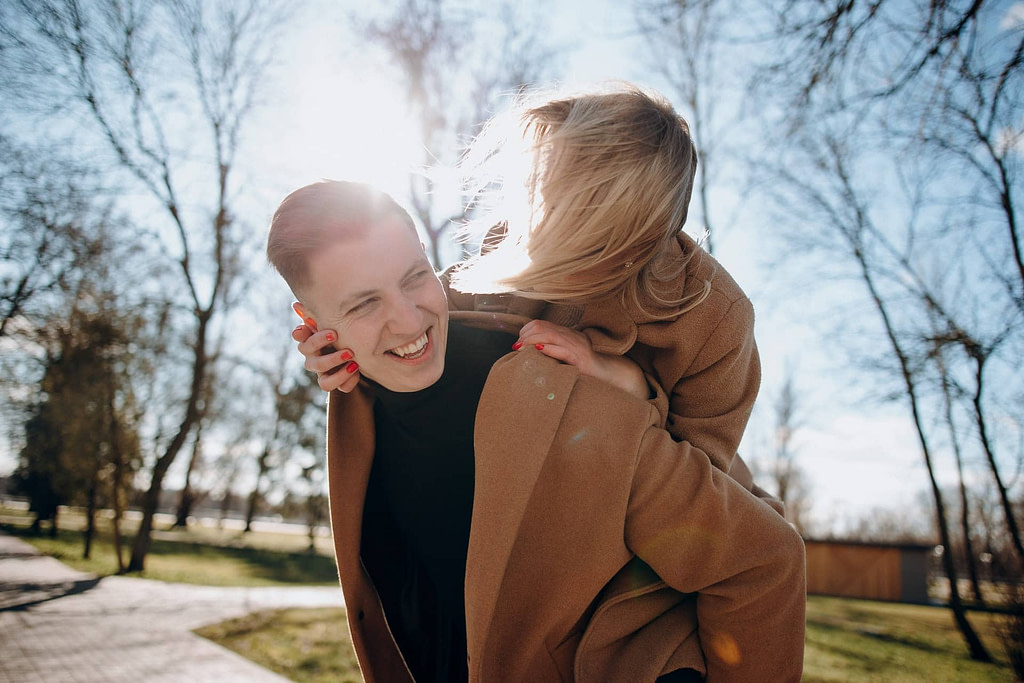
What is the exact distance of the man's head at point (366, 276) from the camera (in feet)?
6.08

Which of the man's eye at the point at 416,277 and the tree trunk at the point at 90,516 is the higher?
the man's eye at the point at 416,277

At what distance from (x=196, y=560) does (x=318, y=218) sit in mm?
25059

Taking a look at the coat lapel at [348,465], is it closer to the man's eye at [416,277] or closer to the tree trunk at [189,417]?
the man's eye at [416,277]

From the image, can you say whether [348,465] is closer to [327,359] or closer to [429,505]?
[429,505]

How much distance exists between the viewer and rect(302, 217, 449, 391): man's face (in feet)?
6.07

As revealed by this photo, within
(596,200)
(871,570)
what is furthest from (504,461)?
(871,570)

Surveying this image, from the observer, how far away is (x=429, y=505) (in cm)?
211

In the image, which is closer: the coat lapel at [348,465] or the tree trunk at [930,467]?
the coat lapel at [348,465]

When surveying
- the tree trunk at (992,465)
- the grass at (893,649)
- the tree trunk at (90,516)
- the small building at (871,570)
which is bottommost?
the small building at (871,570)

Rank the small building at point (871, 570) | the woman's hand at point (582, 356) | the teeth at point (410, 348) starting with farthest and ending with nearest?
1. the small building at point (871, 570)
2. the teeth at point (410, 348)
3. the woman's hand at point (582, 356)

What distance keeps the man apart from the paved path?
676 centimetres

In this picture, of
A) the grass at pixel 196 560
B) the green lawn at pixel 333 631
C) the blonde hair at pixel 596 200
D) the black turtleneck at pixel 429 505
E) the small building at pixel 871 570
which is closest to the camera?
the blonde hair at pixel 596 200

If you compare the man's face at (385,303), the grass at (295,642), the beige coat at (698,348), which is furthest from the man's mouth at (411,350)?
the grass at (295,642)

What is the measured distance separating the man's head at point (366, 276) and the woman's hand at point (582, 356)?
0.31 m
